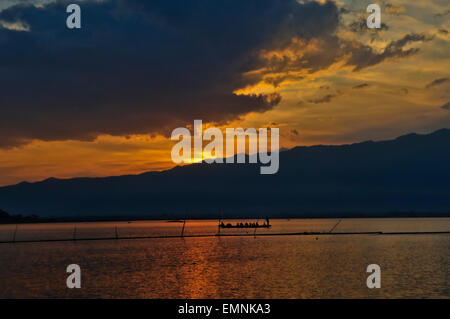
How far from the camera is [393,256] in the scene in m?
75.9

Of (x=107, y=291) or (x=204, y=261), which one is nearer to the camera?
(x=107, y=291)

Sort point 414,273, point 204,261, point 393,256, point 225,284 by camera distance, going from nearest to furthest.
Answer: point 225,284, point 414,273, point 204,261, point 393,256

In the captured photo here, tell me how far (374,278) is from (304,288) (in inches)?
425

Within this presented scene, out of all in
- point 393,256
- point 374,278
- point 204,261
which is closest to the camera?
point 374,278

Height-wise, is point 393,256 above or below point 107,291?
above

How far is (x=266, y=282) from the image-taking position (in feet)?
159

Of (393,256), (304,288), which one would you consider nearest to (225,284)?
(304,288)
